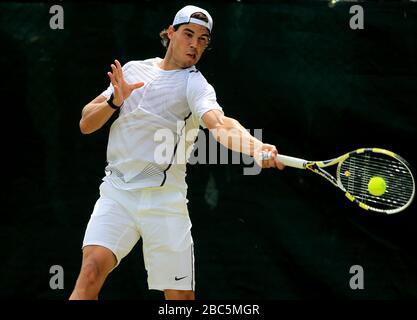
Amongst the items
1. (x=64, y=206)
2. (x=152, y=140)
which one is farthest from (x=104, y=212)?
(x=64, y=206)

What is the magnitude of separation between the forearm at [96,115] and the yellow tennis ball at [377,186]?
4.08 feet

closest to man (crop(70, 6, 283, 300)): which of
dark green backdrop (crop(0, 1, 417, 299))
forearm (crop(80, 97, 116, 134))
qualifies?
forearm (crop(80, 97, 116, 134))

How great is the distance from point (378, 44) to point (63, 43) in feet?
6.03

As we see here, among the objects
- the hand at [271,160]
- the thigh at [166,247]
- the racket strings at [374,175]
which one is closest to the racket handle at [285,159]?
the hand at [271,160]

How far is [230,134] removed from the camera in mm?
4062

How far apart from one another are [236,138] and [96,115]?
2.47ft

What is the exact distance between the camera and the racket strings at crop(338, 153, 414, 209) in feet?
15.0

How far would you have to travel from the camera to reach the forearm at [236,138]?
396cm

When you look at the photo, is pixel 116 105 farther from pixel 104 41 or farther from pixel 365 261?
pixel 365 261

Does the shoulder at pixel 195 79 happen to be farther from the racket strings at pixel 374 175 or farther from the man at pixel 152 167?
the racket strings at pixel 374 175

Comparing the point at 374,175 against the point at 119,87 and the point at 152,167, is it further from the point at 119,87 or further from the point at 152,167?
the point at 119,87

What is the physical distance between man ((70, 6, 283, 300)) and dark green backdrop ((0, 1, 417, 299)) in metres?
0.97

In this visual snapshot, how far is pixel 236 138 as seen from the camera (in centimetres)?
404

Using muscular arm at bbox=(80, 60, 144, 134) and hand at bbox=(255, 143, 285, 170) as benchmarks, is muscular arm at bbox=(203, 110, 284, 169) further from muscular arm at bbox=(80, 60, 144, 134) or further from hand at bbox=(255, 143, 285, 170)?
muscular arm at bbox=(80, 60, 144, 134)
